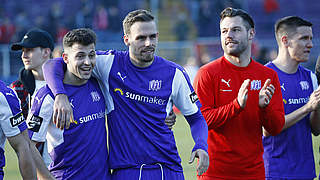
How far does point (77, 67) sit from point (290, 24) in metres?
2.68

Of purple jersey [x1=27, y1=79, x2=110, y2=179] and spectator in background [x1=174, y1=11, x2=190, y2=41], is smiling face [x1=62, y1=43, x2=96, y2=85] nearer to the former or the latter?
purple jersey [x1=27, y1=79, x2=110, y2=179]

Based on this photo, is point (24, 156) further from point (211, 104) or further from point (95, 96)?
point (211, 104)

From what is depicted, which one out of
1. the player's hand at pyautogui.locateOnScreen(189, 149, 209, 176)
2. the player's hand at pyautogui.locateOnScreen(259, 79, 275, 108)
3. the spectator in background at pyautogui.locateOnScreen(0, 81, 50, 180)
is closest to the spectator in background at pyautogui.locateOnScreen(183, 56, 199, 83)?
the player's hand at pyautogui.locateOnScreen(259, 79, 275, 108)

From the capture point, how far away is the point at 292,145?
5.42 metres

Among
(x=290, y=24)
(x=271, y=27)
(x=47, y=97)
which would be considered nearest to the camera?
(x=47, y=97)

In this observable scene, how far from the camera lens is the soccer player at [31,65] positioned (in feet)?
18.9

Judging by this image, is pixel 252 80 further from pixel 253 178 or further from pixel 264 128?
pixel 253 178

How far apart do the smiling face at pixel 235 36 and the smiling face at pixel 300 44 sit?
0.87 metres

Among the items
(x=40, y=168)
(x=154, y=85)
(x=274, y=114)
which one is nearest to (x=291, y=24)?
(x=274, y=114)

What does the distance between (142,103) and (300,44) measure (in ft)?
7.29

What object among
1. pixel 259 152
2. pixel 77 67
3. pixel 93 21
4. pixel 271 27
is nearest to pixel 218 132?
pixel 259 152

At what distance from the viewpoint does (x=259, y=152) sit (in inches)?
197

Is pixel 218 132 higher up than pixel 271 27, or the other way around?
pixel 271 27

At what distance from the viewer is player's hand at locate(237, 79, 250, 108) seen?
183 inches
